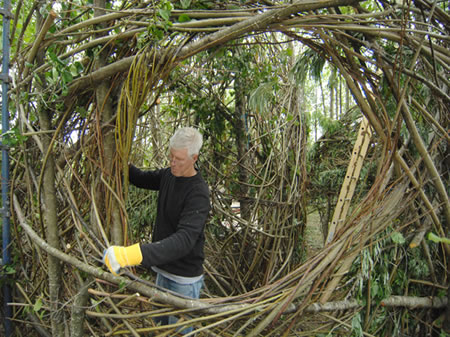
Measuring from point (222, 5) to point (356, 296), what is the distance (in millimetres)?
1976

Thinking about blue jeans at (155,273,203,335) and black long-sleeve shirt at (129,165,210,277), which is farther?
blue jeans at (155,273,203,335)

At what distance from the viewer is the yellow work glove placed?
1396 mm

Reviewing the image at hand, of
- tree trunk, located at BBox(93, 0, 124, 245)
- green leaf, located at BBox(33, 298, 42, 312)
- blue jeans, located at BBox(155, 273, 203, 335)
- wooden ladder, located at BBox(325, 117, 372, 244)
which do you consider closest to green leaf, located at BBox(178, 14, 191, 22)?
tree trunk, located at BBox(93, 0, 124, 245)

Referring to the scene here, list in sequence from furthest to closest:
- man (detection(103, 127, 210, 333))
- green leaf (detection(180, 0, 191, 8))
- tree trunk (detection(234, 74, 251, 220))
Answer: tree trunk (detection(234, 74, 251, 220)) < green leaf (detection(180, 0, 191, 8)) < man (detection(103, 127, 210, 333))

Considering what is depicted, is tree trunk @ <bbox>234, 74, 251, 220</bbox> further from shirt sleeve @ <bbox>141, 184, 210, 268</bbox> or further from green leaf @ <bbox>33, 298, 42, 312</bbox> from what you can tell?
green leaf @ <bbox>33, 298, 42, 312</bbox>

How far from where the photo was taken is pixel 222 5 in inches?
76.2

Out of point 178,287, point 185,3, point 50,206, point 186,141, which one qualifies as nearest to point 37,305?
point 50,206

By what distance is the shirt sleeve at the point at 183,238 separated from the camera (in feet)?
4.79

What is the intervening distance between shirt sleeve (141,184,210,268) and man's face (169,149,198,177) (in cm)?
16

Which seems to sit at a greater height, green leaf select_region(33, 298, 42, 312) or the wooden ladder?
the wooden ladder

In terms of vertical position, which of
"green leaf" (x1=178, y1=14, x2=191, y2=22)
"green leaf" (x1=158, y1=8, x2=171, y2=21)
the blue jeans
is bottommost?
the blue jeans

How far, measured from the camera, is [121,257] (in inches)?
55.3

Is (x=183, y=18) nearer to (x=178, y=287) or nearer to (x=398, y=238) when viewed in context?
(x=178, y=287)

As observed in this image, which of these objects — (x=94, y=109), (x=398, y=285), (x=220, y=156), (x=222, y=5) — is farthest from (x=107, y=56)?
(x=398, y=285)
